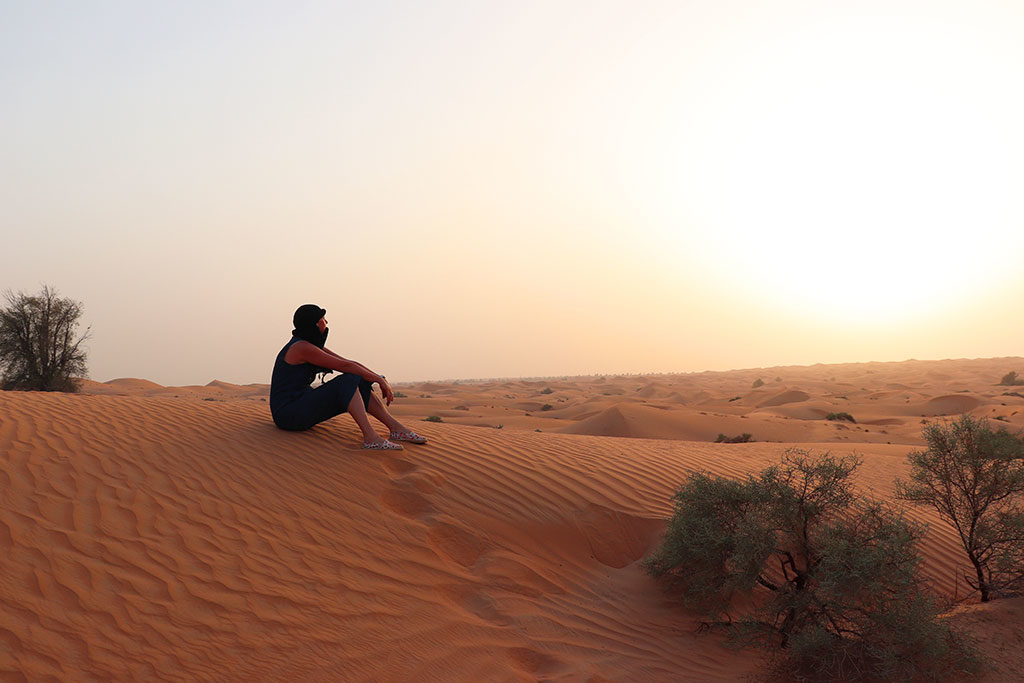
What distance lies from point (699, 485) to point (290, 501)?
3.47m

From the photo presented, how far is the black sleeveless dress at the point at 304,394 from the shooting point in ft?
21.7

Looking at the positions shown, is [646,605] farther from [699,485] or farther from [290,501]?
[290,501]

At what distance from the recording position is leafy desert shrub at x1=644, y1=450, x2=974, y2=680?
369 centimetres

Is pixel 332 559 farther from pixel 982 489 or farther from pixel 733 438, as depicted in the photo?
pixel 733 438

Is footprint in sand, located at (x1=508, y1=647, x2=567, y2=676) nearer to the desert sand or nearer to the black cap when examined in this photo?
the desert sand

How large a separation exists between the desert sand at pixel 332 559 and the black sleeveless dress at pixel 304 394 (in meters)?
0.23

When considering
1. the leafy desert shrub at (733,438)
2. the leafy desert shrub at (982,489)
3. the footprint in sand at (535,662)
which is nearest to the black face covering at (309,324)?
the footprint in sand at (535,662)

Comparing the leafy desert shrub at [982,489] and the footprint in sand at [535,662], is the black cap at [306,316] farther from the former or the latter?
the leafy desert shrub at [982,489]

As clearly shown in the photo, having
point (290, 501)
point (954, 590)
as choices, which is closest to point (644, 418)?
point (954, 590)

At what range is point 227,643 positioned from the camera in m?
3.67

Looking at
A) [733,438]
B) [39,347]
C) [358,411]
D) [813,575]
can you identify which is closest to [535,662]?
[813,575]

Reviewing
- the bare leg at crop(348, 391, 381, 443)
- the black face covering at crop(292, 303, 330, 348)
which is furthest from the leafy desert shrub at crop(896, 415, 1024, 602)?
the black face covering at crop(292, 303, 330, 348)

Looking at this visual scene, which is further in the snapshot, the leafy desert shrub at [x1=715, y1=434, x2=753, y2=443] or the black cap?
the leafy desert shrub at [x1=715, y1=434, x2=753, y2=443]

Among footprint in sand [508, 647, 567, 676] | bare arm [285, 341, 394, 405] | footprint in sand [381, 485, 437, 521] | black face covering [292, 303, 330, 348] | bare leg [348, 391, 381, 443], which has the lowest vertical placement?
footprint in sand [508, 647, 567, 676]
